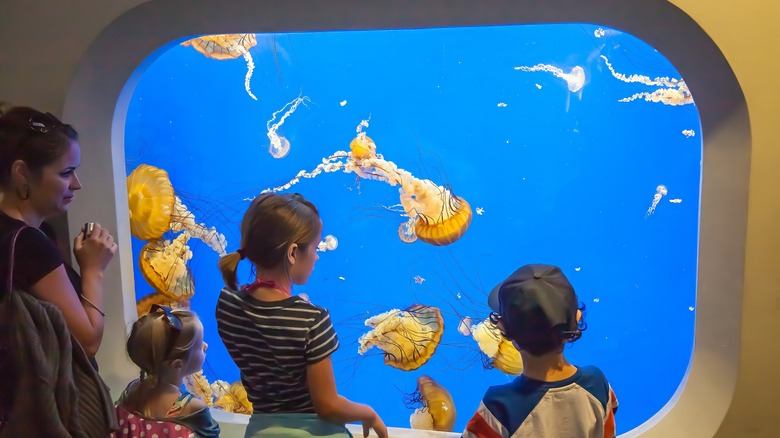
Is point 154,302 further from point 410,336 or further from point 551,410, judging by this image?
point 551,410

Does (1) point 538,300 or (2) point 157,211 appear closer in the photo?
(1) point 538,300

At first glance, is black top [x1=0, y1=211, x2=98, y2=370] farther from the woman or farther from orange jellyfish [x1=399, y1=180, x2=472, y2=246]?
orange jellyfish [x1=399, y1=180, x2=472, y2=246]

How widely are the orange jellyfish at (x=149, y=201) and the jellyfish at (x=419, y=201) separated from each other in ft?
2.46

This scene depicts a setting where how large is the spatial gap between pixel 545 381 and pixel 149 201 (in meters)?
1.63

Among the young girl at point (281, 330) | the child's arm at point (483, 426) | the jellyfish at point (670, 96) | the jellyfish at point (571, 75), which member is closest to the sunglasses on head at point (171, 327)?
A: the young girl at point (281, 330)

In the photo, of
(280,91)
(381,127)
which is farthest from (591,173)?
(280,91)

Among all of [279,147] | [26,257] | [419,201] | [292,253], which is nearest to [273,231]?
[292,253]

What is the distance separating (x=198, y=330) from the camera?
1.29m

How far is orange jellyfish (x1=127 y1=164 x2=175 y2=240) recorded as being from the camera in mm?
2053

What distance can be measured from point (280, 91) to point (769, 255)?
1650mm

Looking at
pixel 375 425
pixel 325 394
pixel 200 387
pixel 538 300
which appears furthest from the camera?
pixel 200 387

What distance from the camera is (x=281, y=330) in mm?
1149

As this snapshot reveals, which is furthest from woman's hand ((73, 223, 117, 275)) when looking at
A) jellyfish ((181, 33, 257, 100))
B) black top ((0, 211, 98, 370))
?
jellyfish ((181, 33, 257, 100))

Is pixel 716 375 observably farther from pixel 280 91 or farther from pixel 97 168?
pixel 97 168
